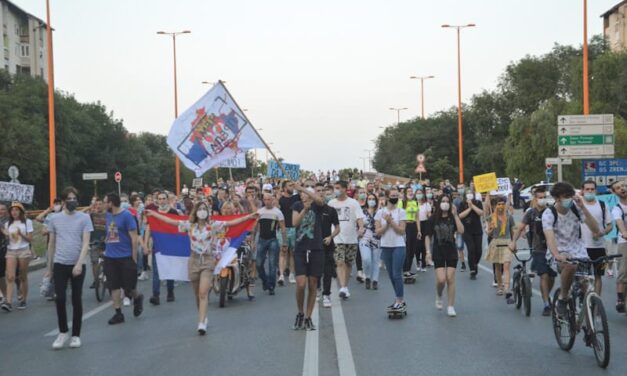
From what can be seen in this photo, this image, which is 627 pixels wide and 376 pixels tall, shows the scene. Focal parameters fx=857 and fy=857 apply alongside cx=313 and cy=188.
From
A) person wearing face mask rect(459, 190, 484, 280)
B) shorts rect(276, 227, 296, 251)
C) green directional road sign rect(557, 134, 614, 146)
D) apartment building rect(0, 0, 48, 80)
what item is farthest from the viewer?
apartment building rect(0, 0, 48, 80)

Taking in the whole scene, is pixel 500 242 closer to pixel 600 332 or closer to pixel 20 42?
pixel 600 332

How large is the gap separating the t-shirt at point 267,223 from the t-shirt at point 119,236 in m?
3.37

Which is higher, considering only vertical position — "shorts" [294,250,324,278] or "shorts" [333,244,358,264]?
"shorts" [294,250,324,278]

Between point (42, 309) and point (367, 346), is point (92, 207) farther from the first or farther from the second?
point (367, 346)

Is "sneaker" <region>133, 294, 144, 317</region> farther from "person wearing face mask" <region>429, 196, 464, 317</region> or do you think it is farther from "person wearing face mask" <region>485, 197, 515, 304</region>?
"person wearing face mask" <region>485, 197, 515, 304</region>

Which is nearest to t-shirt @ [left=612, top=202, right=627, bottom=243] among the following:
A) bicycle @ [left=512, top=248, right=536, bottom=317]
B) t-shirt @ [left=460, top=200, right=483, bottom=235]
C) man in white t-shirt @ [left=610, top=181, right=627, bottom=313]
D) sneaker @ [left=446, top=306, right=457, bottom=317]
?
man in white t-shirt @ [left=610, top=181, right=627, bottom=313]

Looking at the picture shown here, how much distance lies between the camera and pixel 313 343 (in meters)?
9.09

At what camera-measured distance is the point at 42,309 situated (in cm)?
1304

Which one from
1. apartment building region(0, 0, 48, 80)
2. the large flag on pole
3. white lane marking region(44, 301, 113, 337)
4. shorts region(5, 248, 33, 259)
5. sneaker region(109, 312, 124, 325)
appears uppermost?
apartment building region(0, 0, 48, 80)

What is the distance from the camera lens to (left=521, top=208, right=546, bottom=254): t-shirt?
10820 mm

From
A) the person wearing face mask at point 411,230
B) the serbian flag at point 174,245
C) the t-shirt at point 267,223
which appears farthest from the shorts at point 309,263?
A: the person wearing face mask at point 411,230

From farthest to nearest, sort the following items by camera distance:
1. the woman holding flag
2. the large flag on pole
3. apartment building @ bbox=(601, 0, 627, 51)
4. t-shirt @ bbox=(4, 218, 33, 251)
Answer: apartment building @ bbox=(601, 0, 627, 51) < t-shirt @ bbox=(4, 218, 33, 251) < the large flag on pole < the woman holding flag

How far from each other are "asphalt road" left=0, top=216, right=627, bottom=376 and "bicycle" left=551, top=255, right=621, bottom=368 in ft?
0.49

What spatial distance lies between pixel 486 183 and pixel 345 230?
793 cm
